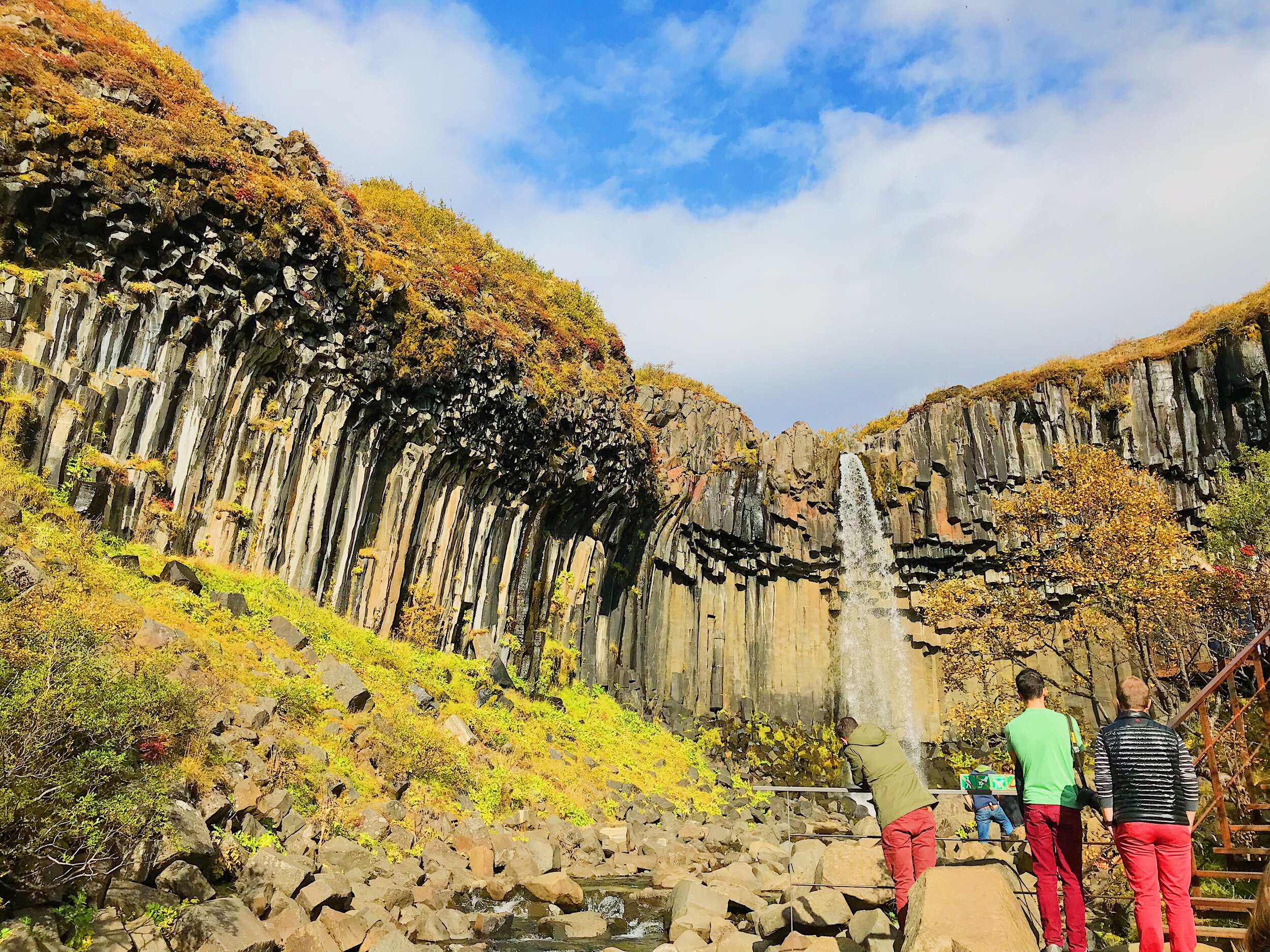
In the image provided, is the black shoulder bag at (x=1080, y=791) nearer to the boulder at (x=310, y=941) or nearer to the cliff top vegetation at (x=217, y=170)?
the boulder at (x=310, y=941)

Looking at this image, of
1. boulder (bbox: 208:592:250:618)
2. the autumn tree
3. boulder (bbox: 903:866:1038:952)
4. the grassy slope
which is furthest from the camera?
boulder (bbox: 208:592:250:618)

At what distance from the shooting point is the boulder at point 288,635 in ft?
50.5

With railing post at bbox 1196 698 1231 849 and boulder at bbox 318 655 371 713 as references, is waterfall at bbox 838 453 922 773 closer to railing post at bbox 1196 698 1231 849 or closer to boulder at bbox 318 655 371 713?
boulder at bbox 318 655 371 713

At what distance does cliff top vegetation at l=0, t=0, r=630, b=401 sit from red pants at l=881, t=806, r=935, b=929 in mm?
17432

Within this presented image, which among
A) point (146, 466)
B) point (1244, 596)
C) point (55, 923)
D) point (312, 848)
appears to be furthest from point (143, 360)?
point (1244, 596)

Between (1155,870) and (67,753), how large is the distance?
9.25 metres

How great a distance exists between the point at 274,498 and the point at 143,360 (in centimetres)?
421

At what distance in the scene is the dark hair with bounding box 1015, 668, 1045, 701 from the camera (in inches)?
258

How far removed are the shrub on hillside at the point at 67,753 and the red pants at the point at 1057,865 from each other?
815 centimetres

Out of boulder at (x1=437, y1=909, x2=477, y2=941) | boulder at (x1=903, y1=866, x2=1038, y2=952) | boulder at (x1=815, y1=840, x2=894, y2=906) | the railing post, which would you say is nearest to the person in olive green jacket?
boulder at (x1=903, y1=866, x2=1038, y2=952)

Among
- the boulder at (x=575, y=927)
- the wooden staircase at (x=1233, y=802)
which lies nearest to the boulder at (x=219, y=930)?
the boulder at (x=575, y=927)

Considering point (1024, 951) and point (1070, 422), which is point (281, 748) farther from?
point (1070, 422)

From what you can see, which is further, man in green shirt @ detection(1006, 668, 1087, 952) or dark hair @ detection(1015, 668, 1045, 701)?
dark hair @ detection(1015, 668, 1045, 701)

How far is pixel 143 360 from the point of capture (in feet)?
52.8
